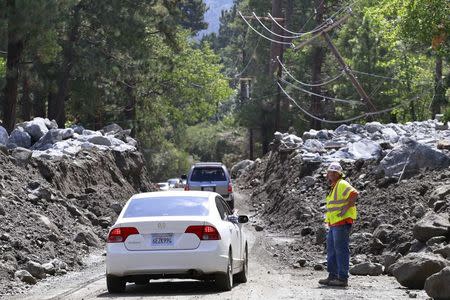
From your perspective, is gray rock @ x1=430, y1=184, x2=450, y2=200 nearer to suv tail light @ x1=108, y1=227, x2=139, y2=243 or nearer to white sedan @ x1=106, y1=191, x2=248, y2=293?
white sedan @ x1=106, y1=191, x2=248, y2=293

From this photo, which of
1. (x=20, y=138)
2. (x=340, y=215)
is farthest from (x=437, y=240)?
(x=20, y=138)

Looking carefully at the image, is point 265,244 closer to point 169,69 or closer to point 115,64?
point 115,64

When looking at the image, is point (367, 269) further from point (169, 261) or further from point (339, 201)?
point (169, 261)

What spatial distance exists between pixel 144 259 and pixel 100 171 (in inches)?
959

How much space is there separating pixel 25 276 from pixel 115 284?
11.1ft

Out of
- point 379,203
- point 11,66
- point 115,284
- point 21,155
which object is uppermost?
point 11,66

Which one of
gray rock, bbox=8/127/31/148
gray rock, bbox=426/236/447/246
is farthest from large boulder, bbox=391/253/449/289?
gray rock, bbox=8/127/31/148

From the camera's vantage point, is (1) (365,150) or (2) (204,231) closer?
(2) (204,231)

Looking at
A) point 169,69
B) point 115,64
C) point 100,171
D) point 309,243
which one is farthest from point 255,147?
point 309,243

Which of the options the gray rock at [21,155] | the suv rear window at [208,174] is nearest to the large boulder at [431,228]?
the gray rock at [21,155]

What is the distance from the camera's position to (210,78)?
78.8 m

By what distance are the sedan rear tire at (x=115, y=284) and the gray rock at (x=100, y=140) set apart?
26.8 meters

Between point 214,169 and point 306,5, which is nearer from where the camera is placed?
point 214,169

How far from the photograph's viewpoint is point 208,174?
3700 cm
